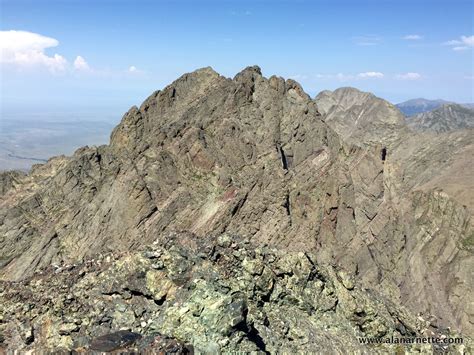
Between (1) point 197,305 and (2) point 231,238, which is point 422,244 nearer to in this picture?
(2) point 231,238

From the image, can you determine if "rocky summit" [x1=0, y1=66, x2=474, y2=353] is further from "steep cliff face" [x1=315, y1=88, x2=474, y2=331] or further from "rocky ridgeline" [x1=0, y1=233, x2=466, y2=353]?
"steep cliff face" [x1=315, y1=88, x2=474, y2=331]

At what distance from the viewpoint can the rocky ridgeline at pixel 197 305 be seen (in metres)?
21.9

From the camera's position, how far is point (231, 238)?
1167 inches

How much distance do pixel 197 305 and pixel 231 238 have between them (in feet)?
24.1

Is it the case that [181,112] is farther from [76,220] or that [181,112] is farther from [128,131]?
[76,220]

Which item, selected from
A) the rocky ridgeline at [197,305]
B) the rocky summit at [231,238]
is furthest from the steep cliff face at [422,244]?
the rocky ridgeline at [197,305]

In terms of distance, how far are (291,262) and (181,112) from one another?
5807 cm

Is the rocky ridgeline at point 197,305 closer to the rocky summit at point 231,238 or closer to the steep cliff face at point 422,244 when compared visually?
the rocky summit at point 231,238

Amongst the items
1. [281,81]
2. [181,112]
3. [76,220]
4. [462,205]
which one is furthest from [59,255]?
[462,205]

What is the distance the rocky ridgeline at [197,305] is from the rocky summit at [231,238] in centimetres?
9

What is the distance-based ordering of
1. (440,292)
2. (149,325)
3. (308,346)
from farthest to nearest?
(440,292) < (308,346) < (149,325)

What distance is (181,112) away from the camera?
273ft

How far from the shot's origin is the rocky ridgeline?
2186 centimetres

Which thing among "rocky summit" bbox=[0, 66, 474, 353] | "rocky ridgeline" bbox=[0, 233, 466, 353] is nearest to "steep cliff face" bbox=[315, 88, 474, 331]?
"rocky summit" bbox=[0, 66, 474, 353]
